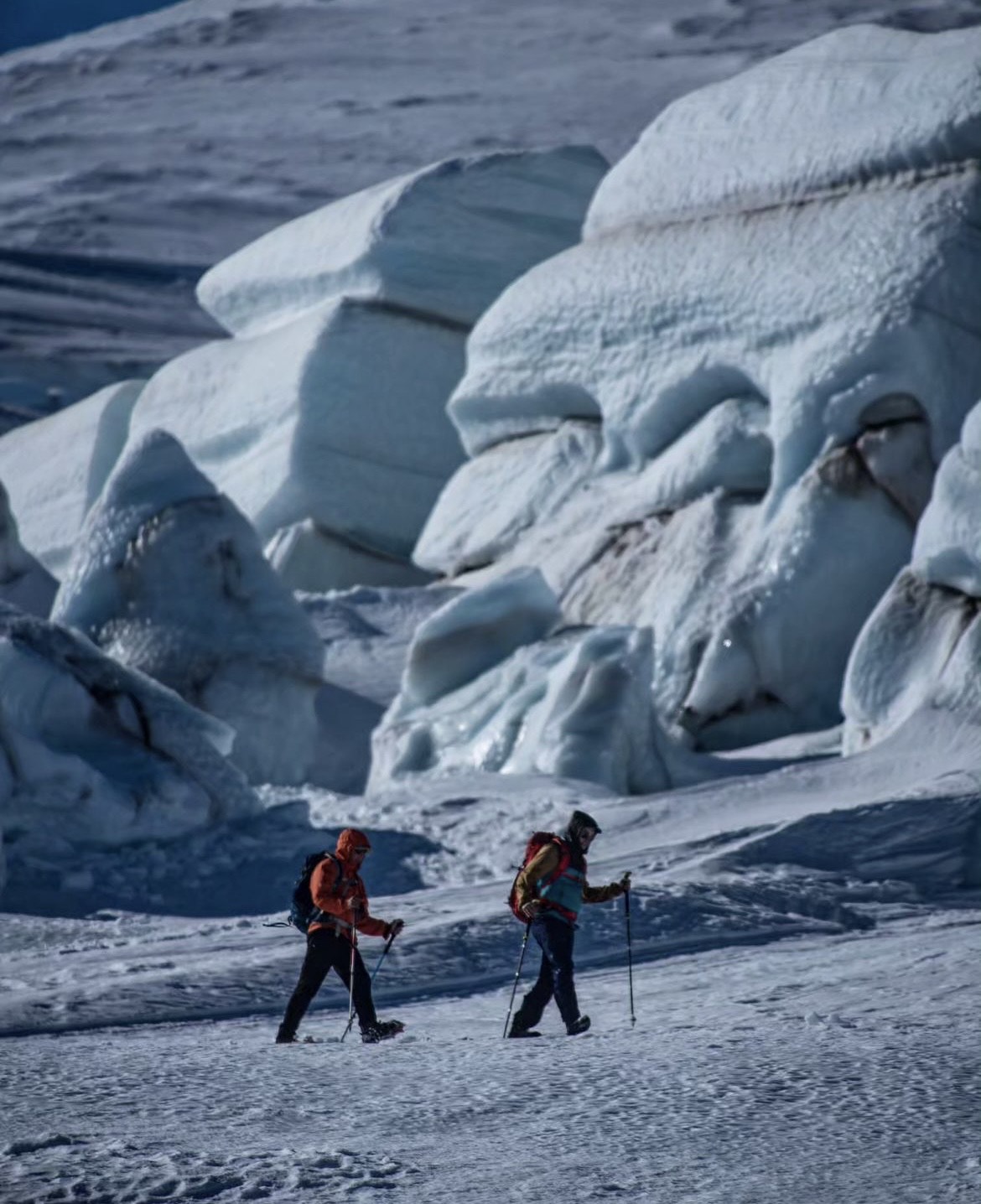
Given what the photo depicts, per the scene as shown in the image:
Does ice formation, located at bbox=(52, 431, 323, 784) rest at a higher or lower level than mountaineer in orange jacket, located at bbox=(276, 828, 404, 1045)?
lower

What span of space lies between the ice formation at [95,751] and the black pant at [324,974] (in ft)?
13.2

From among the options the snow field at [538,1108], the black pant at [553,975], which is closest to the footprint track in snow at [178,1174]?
the snow field at [538,1108]

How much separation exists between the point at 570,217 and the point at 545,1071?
15316 mm

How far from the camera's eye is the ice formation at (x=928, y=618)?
11.0m

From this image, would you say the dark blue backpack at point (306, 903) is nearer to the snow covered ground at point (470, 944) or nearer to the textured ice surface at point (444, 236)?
the snow covered ground at point (470, 944)

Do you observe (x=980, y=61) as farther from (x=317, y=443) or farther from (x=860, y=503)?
(x=317, y=443)

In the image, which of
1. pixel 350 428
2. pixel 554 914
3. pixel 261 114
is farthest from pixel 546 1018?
pixel 261 114

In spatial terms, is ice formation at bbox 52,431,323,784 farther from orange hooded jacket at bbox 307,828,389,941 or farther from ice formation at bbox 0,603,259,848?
orange hooded jacket at bbox 307,828,389,941

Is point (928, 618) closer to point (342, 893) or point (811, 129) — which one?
point (811, 129)

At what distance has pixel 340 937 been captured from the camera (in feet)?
19.4

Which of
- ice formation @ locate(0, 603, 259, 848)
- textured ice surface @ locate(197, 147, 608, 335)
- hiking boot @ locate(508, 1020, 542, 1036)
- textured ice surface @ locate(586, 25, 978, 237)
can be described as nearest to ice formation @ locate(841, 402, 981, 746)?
ice formation @ locate(0, 603, 259, 848)

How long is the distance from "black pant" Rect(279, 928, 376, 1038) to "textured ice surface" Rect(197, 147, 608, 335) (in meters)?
13.5

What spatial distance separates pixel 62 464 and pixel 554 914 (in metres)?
15.7

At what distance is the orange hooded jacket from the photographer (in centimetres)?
586
